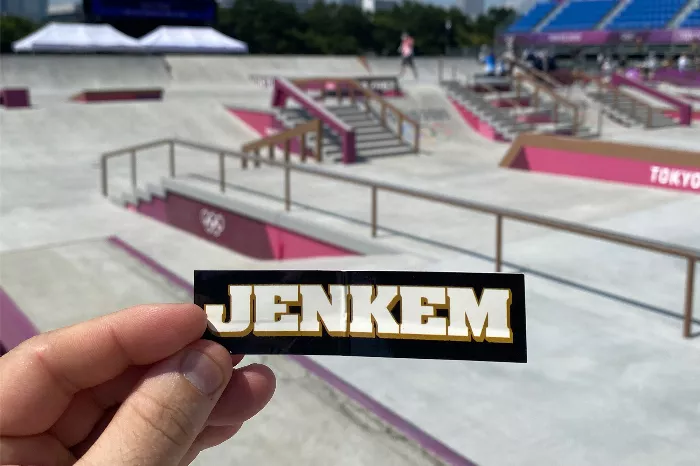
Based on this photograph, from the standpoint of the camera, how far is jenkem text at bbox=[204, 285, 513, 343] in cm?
136

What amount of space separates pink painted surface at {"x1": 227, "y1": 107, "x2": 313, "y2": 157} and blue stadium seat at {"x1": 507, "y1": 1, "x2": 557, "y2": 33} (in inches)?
1954

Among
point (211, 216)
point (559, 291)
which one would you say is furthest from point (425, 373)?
point (211, 216)

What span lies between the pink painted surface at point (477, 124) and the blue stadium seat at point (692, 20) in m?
37.1

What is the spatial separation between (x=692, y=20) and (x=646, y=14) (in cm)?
493

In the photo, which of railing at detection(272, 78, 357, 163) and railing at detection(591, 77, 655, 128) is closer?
railing at detection(272, 78, 357, 163)

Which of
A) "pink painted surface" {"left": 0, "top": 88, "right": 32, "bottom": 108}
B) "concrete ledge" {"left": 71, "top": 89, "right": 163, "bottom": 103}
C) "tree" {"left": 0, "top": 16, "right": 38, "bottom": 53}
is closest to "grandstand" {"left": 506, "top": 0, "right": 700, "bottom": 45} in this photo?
"concrete ledge" {"left": 71, "top": 89, "right": 163, "bottom": 103}

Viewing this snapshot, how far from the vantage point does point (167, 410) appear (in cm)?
133

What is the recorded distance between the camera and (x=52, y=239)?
10461 mm

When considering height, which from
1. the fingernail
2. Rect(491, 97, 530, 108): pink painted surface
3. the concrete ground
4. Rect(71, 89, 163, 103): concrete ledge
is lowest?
the concrete ground

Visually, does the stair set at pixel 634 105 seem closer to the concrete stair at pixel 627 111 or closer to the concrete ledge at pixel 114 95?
the concrete stair at pixel 627 111

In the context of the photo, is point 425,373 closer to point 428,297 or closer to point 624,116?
point 428,297

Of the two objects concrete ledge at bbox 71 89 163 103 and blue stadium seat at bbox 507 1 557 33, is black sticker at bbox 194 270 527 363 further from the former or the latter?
blue stadium seat at bbox 507 1 557 33

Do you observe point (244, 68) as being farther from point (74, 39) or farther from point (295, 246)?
point (295, 246)

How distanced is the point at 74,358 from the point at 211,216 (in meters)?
9.74
